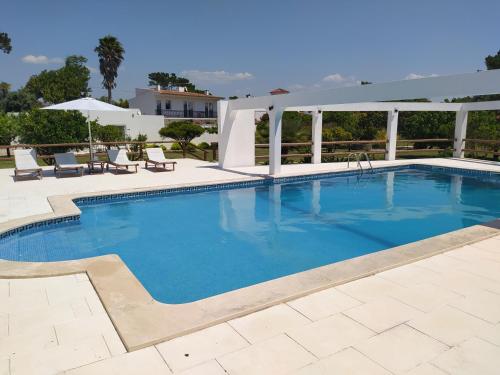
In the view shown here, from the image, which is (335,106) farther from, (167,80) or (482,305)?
(167,80)

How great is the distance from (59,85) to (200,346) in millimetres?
47825

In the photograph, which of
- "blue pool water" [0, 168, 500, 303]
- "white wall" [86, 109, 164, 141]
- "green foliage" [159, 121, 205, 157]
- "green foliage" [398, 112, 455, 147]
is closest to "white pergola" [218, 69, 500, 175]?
"green foliage" [398, 112, 455, 147]

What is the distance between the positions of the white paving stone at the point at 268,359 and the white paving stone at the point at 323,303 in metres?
0.55

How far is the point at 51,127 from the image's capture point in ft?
47.3

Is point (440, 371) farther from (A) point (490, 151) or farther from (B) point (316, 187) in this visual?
(A) point (490, 151)

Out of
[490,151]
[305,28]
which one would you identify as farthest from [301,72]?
[490,151]

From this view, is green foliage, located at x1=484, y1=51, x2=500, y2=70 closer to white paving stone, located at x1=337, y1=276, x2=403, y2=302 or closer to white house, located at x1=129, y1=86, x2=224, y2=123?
white house, located at x1=129, y1=86, x2=224, y2=123

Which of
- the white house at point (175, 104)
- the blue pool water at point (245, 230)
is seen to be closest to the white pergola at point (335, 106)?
the blue pool water at point (245, 230)

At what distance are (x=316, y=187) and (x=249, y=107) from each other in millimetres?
3668

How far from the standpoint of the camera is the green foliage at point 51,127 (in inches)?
565

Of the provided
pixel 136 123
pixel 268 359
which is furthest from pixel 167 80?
pixel 268 359

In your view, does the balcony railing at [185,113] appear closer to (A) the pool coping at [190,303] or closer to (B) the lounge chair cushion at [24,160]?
(B) the lounge chair cushion at [24,160]

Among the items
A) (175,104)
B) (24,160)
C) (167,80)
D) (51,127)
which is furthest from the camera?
(167,80)

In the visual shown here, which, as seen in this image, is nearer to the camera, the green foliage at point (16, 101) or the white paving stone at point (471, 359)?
the white paving stone at point (471, 359)
